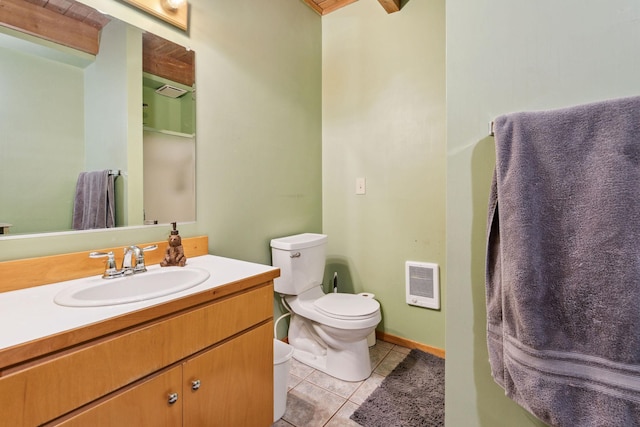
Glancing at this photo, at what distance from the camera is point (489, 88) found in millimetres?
755

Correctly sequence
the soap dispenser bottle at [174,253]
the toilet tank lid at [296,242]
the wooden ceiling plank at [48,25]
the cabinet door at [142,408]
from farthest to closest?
the toilet tank lid at [296,242] < the soap dispenser bottle at [174,253] < the wooden ceiling plank at [48,25] < the cabinet door at [142,408]

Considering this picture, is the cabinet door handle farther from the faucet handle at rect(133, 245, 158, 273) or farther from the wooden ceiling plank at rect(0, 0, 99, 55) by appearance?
the wooden ceiling plank at rect(0, 0, 99, 55)

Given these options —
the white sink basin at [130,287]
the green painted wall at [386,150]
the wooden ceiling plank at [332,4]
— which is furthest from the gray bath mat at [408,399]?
the wooden ceiling plank at [332,4]

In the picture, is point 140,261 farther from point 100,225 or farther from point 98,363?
point 98,363

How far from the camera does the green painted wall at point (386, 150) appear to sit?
188cm

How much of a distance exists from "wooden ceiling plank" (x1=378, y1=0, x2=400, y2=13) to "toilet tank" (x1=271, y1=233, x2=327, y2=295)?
1646 millimetres

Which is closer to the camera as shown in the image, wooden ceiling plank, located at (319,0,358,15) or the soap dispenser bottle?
the soap dispenser bottle

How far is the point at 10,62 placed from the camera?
953 mm

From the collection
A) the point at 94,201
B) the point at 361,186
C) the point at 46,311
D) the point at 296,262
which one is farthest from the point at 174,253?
the point at 361,186

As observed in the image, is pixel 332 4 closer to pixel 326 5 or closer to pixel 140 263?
pixel 326 5

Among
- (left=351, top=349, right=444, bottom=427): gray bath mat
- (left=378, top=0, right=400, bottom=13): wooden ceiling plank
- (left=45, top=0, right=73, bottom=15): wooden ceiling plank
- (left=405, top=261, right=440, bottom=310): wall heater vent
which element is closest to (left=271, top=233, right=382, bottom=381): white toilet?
(left=351, top=349, right=444, bottom=427): gray bath mat

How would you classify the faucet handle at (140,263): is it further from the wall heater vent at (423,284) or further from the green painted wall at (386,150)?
the wall heater vent at (423,284)

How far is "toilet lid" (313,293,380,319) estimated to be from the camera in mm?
1569

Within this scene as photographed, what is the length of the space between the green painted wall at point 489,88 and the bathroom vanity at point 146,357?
68 centimetres
